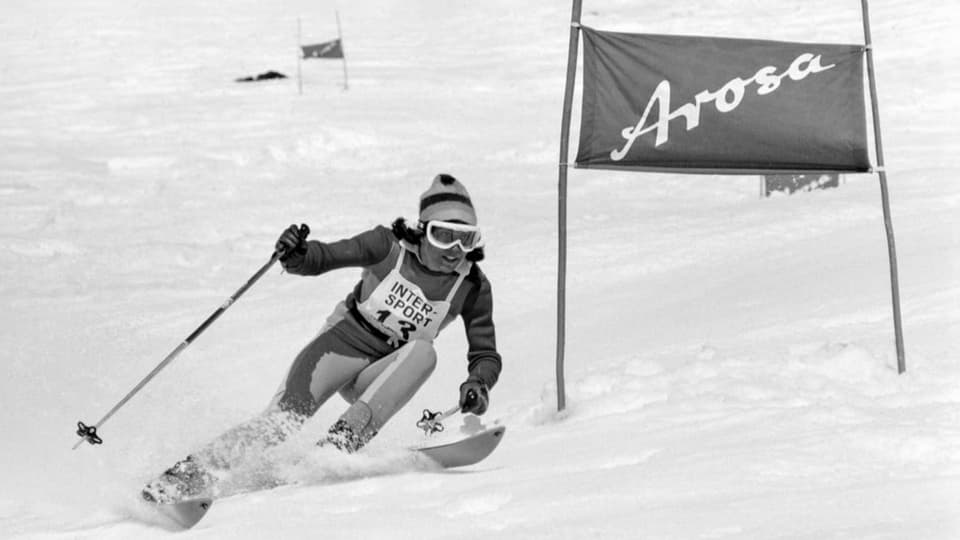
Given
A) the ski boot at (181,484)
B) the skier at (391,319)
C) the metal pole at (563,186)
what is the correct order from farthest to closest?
the metal pole at (563,186)
the skier at (391,319)
the ski boot at (181,484)

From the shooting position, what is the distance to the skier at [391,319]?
5555 mm

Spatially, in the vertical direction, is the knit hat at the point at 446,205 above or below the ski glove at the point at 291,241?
above

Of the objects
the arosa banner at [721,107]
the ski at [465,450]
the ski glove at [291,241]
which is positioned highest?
the arosa banner at [721,107]

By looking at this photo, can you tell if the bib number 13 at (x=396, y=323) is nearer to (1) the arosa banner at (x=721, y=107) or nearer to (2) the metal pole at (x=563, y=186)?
(2) the metal pole at (x=563, y=186)

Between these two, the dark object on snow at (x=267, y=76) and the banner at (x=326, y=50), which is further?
the dark object on snow at (x=267, y=76)

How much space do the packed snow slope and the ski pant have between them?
153mm

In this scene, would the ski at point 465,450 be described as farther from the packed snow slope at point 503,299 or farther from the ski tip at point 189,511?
the ski tip at point 189,511

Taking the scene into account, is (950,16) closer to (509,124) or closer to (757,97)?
(509,124)

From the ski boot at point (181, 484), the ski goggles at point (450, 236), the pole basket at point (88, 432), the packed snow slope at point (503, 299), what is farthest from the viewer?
the ski goggles at point (450, 236)

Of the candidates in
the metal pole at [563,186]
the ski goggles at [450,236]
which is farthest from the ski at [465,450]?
the metal pole at [563,186]

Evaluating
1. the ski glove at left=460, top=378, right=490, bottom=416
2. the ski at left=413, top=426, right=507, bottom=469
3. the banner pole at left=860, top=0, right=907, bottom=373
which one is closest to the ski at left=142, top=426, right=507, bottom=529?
the ski at left=413, top=426, right=507, bottom=469

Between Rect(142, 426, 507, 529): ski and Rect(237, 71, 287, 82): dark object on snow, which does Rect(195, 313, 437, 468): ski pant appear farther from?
Rect(237, 71, 287, 82): dark object on snow

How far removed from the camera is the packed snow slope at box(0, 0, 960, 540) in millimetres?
4465

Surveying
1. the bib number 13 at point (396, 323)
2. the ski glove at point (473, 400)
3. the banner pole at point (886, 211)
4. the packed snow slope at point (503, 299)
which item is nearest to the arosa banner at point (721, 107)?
the banner pole at point (886, 211)
